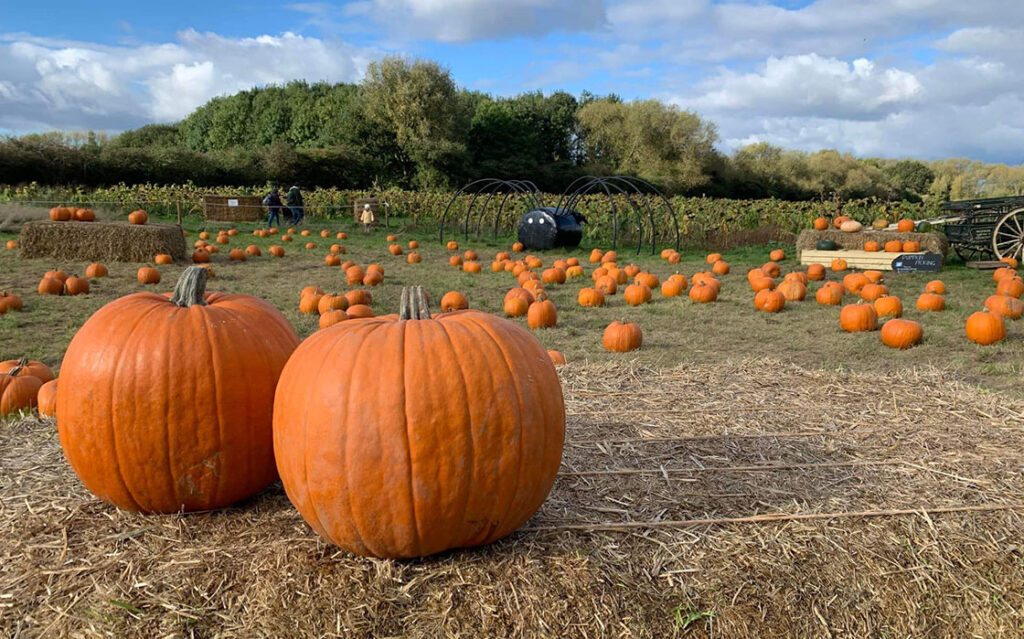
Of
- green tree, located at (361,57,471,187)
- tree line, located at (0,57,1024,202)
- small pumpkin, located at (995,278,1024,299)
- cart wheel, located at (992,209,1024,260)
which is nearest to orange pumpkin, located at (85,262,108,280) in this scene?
small pumpkin, located at (995,278,1024,299)

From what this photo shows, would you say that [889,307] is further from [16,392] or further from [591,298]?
[16,392]

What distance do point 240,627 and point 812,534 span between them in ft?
6.78

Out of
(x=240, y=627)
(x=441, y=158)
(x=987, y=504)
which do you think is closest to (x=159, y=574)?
(x=240, y=627)

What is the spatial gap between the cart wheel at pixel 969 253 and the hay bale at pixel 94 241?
16.0 metres

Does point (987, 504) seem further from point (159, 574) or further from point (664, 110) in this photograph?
point (664, 110)

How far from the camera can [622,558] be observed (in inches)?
Answer: 97.8

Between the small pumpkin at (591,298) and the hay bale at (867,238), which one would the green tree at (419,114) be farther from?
the small pumpkin at (591,298)

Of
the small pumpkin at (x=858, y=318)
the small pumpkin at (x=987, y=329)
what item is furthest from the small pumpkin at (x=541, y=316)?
the small pumpkin at (x=987, y=329)

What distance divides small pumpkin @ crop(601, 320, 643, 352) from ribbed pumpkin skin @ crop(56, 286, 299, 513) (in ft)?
15.6

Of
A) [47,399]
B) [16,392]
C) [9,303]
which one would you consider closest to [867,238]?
[47,399]

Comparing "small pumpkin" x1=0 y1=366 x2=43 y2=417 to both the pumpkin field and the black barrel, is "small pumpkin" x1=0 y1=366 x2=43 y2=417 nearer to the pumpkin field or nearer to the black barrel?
the pumpkin field

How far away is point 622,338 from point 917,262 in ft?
27.7

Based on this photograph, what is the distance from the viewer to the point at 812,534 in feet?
9.00

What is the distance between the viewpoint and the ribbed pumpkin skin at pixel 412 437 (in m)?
2.28
